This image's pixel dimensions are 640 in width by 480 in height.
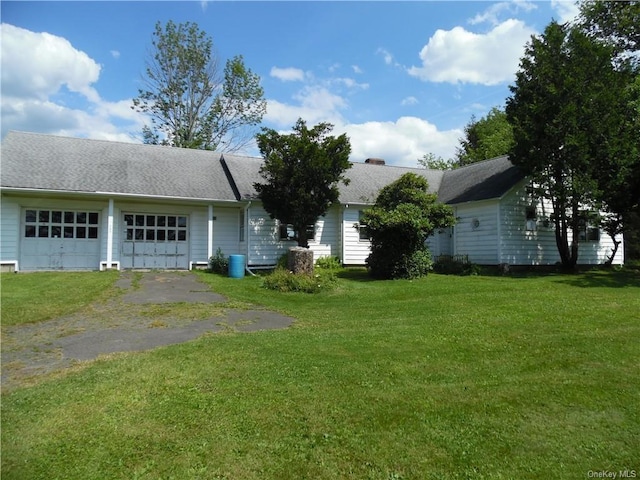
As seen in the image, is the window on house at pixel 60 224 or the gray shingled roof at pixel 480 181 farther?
the gray shingled roof at pixel 480 181

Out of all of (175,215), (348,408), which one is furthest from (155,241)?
(348,408)

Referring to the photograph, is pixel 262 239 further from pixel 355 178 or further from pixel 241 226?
pixel 355 178

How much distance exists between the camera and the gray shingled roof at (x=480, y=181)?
1845cm

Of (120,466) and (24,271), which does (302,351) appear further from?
(24,271)

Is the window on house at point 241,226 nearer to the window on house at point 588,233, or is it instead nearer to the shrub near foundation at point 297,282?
the shrub near foundation at point 297,282

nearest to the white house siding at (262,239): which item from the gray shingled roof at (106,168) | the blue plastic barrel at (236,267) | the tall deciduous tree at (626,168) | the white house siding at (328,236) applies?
the gray shingled roof at (106,168)

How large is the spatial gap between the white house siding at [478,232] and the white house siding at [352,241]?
419 cm

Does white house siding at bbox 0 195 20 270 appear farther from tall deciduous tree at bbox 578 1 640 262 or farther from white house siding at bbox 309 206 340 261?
tall deciduous tree at bbox 578 1 640 262

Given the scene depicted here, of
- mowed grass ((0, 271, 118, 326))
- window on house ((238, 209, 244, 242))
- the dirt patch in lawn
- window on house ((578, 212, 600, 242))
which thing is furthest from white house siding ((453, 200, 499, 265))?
mowed grass ((0, 271, 118, 326))

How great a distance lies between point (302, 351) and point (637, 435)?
12.5ft

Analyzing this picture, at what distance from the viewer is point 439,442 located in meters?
3.66

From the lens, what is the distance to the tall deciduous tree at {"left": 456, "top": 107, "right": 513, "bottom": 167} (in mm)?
37281

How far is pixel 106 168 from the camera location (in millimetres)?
17844

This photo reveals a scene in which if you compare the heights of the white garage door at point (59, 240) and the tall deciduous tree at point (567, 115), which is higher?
the tall deciduous tree at point (567, 115)
